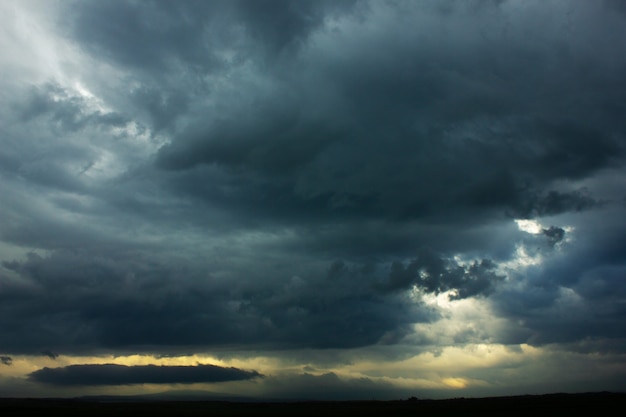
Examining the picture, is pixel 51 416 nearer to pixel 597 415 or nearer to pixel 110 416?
pixel 110 416

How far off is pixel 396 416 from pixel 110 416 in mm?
106496

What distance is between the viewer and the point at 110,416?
199 meters

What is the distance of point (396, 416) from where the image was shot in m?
197

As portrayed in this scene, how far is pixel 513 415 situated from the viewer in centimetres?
18988

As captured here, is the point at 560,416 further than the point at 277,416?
No

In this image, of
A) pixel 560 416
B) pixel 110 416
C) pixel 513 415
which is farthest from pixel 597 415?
pixel 110 416

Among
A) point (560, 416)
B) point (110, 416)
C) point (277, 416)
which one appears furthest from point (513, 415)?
point (110, 416)

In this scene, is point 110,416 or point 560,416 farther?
point 110,416

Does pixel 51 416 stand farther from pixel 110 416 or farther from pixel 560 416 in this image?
pixel 560 416

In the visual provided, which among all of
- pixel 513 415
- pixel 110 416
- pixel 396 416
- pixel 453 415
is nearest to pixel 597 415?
pixel 513 415

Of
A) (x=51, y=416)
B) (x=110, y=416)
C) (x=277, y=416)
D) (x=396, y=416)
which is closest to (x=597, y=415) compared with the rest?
(x=396, y=416)

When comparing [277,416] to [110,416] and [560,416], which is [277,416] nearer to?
[110,416]

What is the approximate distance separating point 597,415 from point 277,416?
112 metres

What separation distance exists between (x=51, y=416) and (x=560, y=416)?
181 meters
